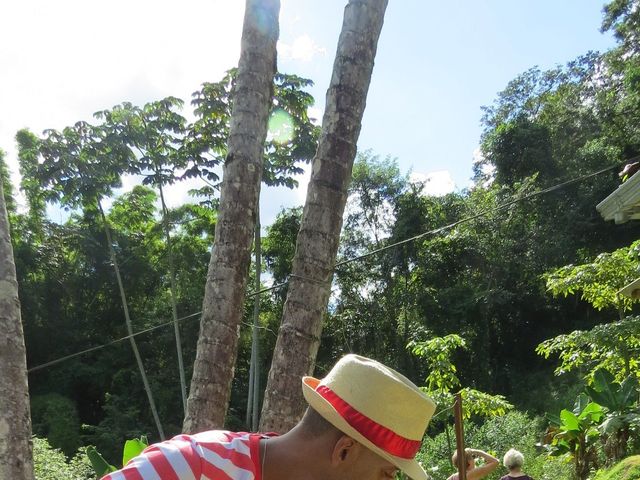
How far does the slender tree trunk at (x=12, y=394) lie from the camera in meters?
3.91

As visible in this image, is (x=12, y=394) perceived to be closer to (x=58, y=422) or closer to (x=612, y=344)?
(x=612, y=344)

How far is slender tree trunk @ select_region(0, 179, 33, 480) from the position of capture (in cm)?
391

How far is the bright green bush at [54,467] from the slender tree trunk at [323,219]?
953cm

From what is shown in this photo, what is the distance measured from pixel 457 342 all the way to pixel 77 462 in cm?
786

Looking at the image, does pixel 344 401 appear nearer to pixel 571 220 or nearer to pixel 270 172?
pixel 270 172

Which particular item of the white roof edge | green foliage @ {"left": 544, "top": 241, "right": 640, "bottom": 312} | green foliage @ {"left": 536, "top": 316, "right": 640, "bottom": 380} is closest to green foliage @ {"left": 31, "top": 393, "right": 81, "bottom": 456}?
green foliage @ {"left": 536, "top": 316, "right": 640, "bottom": 380}

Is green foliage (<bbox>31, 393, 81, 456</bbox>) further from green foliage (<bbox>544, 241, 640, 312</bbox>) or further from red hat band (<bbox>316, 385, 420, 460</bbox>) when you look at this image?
red hat band (<bbox>316, 385, 420, 460</bbox>)

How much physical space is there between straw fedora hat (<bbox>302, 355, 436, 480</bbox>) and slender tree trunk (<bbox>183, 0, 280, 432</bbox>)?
7.54ft

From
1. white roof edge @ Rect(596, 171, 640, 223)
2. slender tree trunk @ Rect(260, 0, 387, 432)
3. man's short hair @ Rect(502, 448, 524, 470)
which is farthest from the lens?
white roof edge @ Rect(596, 171, 640, 223)

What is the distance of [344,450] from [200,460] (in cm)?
28

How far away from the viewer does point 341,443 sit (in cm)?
135

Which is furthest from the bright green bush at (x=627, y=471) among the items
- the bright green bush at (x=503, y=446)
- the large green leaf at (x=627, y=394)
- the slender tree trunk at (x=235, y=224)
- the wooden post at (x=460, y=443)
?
the wooden post at (x=460, y=443)

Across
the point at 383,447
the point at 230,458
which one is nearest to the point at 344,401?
the point at 383,447

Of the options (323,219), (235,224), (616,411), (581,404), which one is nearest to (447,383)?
(581,404)
